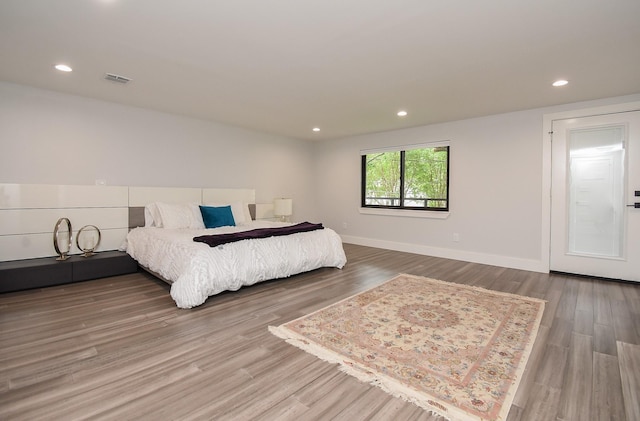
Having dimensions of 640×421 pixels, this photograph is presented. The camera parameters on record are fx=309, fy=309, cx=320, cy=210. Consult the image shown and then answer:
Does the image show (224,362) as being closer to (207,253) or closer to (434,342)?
(207,253)

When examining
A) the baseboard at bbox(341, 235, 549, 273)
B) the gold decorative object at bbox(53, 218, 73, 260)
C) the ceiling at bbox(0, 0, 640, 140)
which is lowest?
the baseboard at bbox(341, 235, 549, 273)

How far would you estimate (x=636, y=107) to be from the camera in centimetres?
375

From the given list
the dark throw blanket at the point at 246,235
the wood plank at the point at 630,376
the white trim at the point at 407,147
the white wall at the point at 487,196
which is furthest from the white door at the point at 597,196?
the dark throw blanket at the point at 246,235

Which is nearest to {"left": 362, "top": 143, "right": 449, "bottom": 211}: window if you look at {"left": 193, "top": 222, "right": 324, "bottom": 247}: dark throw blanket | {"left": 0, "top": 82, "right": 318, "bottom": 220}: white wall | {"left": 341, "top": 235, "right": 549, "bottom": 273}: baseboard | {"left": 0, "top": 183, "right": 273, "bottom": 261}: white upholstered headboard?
{"left": 341, "top": 235, "right": 549, "bottom": 273}: baseboard

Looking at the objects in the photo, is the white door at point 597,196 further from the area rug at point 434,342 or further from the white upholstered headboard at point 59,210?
the white upholstered headboard at point 59,210

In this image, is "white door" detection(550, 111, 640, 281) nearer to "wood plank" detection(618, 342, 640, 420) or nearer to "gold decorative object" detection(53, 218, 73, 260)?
"wood plank" detection(618, 342, 640, 420)

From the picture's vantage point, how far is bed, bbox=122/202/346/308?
3010 mm

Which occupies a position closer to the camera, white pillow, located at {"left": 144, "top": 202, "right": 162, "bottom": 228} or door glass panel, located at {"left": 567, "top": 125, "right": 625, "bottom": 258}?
door glass panel, located at {"left": 567, "top": 125, "right": 625, "bottom": 258}

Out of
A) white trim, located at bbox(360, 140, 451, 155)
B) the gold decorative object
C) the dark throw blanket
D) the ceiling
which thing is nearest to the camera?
the ceiling

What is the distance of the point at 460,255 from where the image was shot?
516cm

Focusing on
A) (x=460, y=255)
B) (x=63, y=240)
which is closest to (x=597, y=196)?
(x=460, y=255)

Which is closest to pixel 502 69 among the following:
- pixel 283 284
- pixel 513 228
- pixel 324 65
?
pixel 324 65

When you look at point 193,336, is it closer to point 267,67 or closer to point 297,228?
point 297,228

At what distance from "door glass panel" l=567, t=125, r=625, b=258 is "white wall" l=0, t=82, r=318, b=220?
16.3ft
